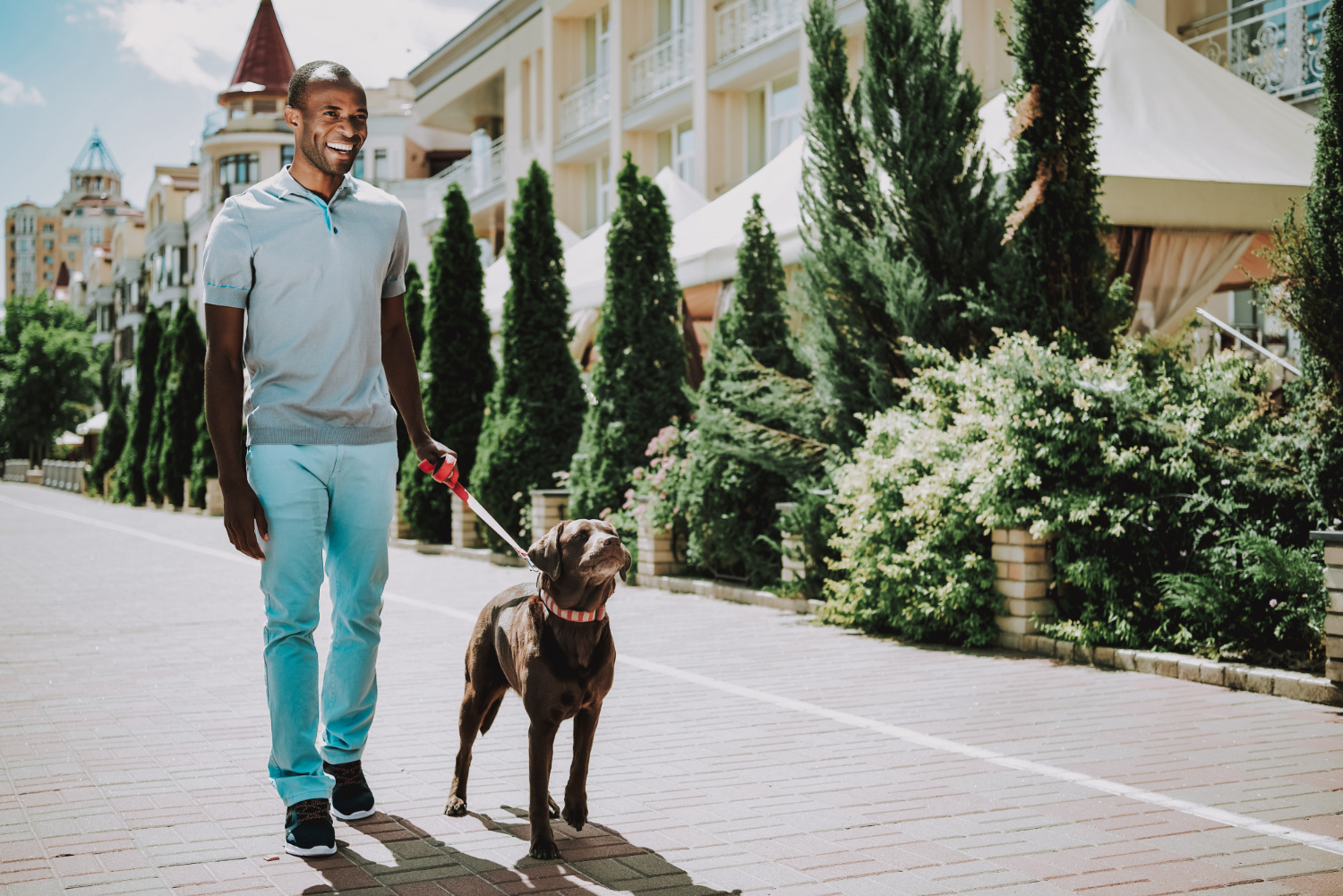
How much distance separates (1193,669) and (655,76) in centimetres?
2133

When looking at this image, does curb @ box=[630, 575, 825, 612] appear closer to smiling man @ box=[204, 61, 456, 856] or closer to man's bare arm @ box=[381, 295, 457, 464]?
man's bare arm @ box=[381, 295, 457, 464]

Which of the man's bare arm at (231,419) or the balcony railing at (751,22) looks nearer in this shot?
the man's bare arm at (231,419)

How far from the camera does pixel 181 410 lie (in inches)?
1287

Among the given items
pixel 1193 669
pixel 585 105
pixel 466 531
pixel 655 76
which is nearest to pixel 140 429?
pixel 585 105

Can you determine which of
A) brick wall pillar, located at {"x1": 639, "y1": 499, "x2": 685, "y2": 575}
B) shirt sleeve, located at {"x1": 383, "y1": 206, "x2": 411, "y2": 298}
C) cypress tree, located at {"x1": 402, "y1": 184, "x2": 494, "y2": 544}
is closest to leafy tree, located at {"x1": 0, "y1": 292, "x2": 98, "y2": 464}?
cypress tree, located at {"x1": 402, "y1": 184, "x2": 494, "y2": 544}

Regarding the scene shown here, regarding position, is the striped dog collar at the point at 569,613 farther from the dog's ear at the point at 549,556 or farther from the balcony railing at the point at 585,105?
the balcony railing at the point at 585,105

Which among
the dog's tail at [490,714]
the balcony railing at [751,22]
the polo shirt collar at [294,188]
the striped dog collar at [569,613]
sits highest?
the balcony railing at [751,22]

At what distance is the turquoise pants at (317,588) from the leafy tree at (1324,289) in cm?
540

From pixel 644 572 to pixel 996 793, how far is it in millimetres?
8577

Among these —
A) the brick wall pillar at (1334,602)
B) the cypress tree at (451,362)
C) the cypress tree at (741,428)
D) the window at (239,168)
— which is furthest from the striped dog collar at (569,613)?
the window at (239,168)

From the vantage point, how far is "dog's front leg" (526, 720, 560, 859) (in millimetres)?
4125

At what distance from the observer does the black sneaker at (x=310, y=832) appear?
416 cm

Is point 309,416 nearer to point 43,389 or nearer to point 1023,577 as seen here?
point 1023,577

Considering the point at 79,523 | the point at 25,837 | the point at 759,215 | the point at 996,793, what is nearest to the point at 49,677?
the point at 25,837
